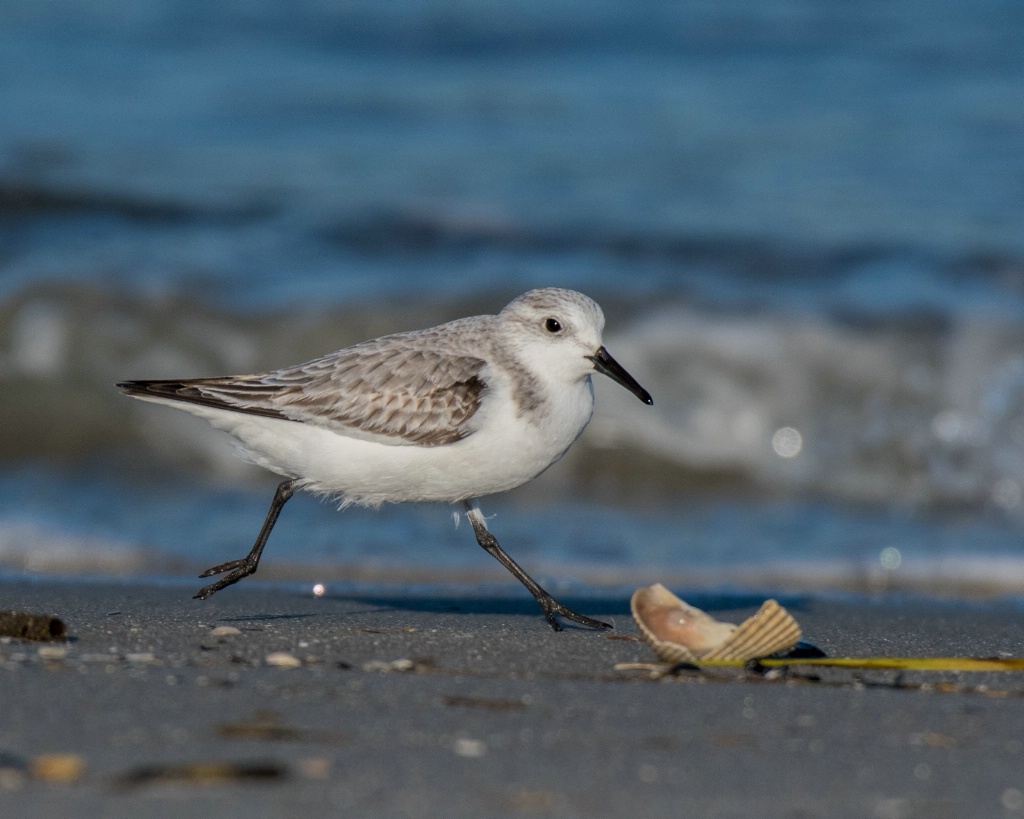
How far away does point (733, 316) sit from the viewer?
1081 cm

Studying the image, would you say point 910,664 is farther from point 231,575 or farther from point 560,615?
point 231,575

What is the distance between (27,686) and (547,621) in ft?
7.26

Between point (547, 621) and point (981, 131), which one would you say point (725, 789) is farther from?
point (981, 131)

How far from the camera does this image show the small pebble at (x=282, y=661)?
4.02 meters

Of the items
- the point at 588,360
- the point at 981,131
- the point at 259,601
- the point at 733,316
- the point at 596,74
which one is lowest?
the point at 259,601

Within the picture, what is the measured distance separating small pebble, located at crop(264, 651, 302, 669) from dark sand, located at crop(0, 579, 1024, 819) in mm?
38

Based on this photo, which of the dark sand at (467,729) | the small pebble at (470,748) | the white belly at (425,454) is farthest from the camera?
the white belly at (425,454)

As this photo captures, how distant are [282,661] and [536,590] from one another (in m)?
1.54

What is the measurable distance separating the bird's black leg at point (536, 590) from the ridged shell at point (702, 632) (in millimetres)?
773

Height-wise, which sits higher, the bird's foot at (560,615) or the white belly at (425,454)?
the white belly at (425,454)

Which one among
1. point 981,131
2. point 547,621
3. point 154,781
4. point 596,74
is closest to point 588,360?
point 547,621

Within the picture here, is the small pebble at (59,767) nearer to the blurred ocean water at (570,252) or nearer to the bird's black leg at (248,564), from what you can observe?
A: the bird's black leg at (248,564)

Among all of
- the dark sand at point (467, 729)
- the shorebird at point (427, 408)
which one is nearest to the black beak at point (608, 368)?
the shorebird at point (427, 408)

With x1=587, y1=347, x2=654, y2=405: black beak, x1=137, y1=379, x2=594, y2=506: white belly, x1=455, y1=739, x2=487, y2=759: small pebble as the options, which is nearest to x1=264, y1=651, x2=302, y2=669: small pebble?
x1=455, y1=739, x2=487, y2=759: small pebble
